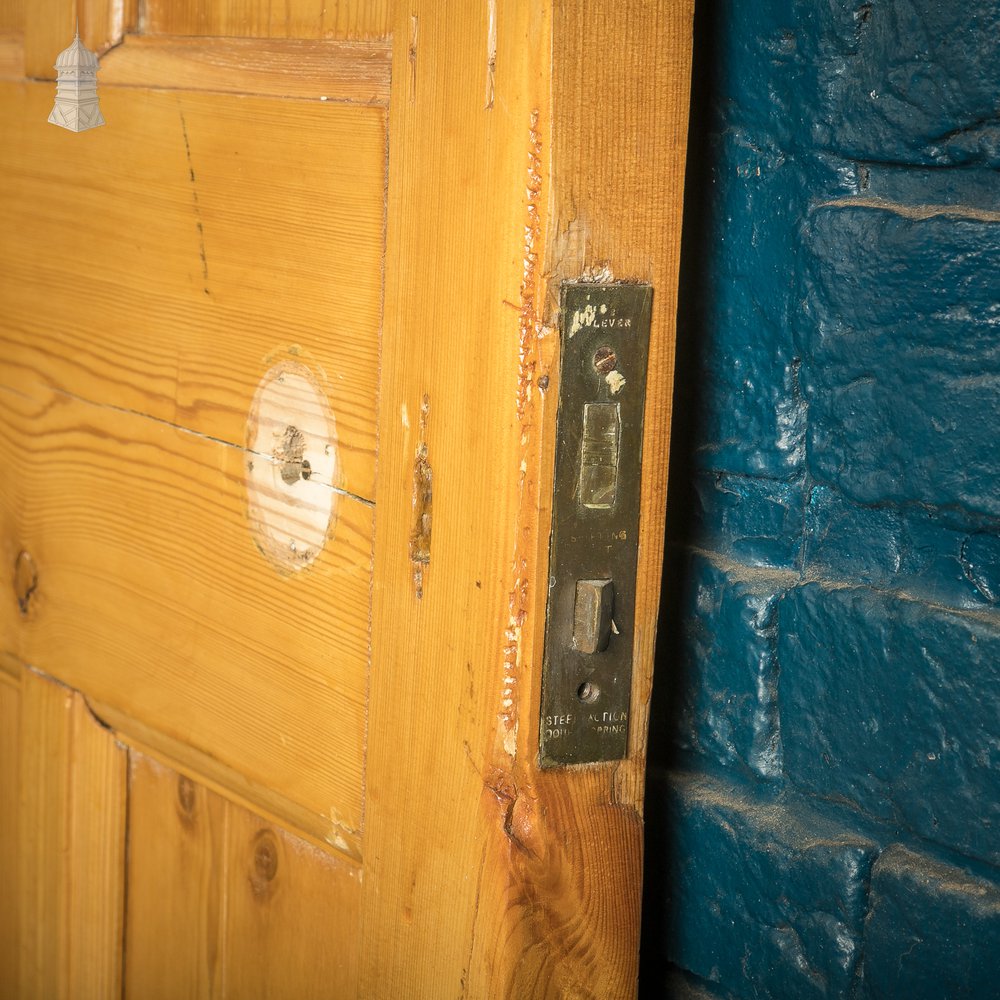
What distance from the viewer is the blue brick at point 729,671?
0.99 m

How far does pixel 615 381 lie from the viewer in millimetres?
801

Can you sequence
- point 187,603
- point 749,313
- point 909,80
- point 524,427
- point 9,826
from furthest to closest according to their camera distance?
point 9,826
point 187,603
point 749,313
point 909,80
point 524,427

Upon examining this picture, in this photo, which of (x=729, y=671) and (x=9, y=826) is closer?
(x=729, y=671)

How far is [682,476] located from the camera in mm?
1045

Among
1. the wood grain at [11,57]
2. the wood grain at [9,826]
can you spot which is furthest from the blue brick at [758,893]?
the wood grain at [11,57]

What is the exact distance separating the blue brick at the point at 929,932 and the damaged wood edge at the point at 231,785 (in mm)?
389

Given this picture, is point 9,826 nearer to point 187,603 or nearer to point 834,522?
point 187,603

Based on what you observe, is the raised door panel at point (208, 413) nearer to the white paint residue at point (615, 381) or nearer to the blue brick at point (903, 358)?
the white paint residue at point (615, 381)

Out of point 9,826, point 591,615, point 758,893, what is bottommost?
point 9,826

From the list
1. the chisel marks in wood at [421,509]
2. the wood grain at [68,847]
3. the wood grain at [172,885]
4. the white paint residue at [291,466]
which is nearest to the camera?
the chisel marks in wood at [421,509]

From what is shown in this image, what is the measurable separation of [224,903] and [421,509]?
1.49 ft

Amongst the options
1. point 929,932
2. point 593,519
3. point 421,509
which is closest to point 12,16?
point 421,509

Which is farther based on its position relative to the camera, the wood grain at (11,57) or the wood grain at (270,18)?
the wood grain at (11,57)

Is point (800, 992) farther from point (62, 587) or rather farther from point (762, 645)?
point (62, 587)
